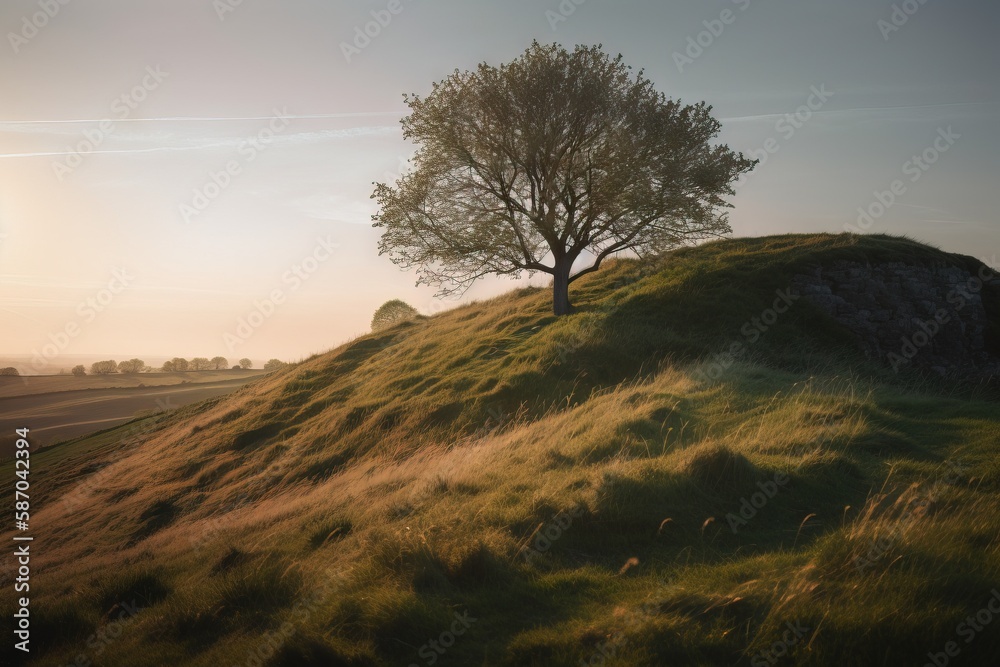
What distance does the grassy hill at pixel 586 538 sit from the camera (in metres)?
5.57

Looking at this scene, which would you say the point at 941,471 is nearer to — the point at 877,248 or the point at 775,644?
the point at 775,644

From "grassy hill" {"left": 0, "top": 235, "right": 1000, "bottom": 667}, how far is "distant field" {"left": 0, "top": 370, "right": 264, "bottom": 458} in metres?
24.1

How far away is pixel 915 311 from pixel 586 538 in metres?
22.9

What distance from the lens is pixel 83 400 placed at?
49.6 metres

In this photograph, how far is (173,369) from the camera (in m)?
74.6

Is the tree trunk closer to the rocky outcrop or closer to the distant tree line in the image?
the rocky outcrop

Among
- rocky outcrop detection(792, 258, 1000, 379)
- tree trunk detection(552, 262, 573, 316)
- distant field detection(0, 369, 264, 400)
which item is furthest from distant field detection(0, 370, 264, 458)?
rocky outcrop detection(792, 258, 1000, 379)

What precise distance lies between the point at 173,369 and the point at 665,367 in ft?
241

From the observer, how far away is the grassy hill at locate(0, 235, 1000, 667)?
5.57 m

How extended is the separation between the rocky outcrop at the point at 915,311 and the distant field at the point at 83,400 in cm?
3853

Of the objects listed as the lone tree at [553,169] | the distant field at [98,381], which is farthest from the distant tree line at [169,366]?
the lone tree at [553,169]

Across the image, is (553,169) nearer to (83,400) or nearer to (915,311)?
(915,311)

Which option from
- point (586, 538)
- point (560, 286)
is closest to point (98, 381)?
point (560, 286)

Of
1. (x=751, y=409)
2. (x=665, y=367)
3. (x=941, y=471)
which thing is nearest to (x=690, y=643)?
(x=941, y=471)
